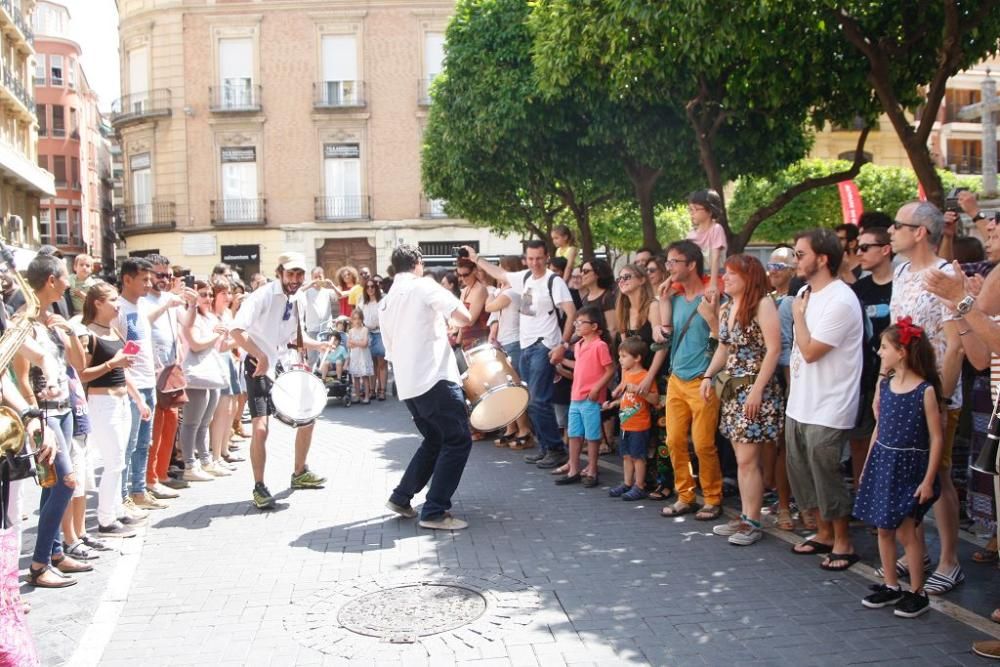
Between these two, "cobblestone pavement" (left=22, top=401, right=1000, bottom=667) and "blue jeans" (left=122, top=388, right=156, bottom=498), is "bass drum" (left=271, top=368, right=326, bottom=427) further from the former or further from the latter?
"blue jeans" (left=122, top=388, right=156, bottom=498)

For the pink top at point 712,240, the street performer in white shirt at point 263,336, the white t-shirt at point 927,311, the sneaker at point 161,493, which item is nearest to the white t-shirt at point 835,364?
the white t-shirt at point 927,311

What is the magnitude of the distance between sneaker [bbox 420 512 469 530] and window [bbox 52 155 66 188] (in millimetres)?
60560

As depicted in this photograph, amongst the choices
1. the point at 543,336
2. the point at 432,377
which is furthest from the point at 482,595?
the point at 543,336

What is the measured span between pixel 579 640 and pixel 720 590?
1.12 m

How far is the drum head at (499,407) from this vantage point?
7.64 metres

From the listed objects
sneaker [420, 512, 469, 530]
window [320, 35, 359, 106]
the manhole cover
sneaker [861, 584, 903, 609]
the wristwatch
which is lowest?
sneaker [420, 512, 469, 530]

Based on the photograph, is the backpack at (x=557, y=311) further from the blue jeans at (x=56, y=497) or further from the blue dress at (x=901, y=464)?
the blue jeans at (x=56, y=497)

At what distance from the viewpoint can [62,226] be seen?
6141cm

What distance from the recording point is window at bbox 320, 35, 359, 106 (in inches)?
1453

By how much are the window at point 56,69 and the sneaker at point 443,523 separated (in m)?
62.3

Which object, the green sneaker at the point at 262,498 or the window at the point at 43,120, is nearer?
the green sneaker at the point at 262,498

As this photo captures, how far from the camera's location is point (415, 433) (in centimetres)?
1212

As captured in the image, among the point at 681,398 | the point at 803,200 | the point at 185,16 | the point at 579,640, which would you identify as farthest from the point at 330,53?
the point at 579,640

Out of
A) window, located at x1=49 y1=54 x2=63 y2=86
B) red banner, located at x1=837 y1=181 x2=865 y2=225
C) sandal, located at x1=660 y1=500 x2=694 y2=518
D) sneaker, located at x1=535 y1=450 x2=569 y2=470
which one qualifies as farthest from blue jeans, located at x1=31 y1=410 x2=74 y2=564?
window, located at x1=49 y1=54 x2=63 y2=86
